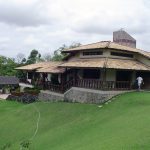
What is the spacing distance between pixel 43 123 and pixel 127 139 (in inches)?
526

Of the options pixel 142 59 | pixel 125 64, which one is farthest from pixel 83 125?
pixel 142 59

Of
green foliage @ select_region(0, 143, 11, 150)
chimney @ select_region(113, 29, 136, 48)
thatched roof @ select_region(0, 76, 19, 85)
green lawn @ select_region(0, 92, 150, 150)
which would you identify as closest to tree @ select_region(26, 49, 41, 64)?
thatched roof @ select_region(0, 76, 19, 85)

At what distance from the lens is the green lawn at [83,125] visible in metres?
19.4

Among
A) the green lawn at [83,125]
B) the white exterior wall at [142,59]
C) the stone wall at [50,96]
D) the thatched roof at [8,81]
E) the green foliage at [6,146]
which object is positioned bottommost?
the green foliage at [6,146]

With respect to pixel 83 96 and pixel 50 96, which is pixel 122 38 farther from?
pixel 83 96

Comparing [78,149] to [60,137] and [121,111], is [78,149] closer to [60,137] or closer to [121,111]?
[60,137]

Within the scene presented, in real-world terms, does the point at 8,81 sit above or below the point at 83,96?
above

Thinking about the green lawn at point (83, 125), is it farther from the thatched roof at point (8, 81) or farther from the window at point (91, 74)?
the thatched roof at point (8, 81)

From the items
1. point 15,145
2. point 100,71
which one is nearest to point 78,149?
point 15,145

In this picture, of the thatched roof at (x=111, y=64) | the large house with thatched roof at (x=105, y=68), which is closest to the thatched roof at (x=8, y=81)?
the large house with thatched roof at (x=105, y=68)

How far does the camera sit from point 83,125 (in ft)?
86.9

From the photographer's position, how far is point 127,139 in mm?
18734

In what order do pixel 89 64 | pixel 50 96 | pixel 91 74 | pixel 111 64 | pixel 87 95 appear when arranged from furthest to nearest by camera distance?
pixel 50 96 → pixel 91 74 → pixel 89 64 → pixel 87 95 → pixel 111 64

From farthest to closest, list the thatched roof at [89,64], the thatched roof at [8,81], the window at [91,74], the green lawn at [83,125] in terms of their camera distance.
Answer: the thatched roof at [8,81] → the window at [91,74] → the thatched roof at [89,64] → the green lawn at [83,125]
